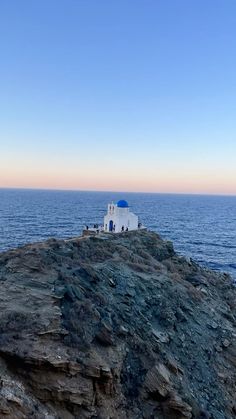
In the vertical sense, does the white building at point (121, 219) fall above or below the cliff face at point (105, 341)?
above

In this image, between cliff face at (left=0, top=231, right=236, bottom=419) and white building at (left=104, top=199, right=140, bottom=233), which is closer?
cliff face at (left=0, top=231, right=236, bottom=419)

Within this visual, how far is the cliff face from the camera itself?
52.3ft

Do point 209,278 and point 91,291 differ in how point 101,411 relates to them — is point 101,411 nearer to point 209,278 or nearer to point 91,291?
point 91,291

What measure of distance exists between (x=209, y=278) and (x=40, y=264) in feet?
68.1

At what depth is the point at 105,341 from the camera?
18.9 meters

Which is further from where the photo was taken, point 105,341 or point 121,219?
point 121,219

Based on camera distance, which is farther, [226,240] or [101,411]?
[226,240]

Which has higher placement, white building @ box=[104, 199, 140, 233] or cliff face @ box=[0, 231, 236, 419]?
white building @ box=[104, 199, 140, 233]

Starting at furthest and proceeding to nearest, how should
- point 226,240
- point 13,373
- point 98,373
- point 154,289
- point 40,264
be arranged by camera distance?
1. point 226,240
2. point 154,289
3. point 40,264
4. point 98,373
5. point 13,373

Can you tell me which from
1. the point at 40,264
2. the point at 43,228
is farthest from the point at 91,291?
the point at 43,228

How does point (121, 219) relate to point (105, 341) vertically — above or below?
above

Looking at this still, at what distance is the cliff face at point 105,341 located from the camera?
52.3ft

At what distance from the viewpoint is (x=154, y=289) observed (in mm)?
27453

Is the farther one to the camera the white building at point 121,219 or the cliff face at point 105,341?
the white building at point 121,219
